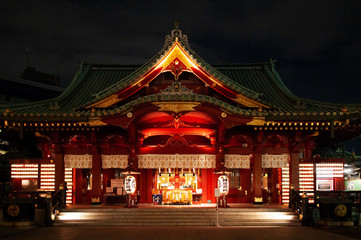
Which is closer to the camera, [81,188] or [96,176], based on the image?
[96,176]

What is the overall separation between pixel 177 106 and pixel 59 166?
24.7 feet

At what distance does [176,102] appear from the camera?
18.9 m

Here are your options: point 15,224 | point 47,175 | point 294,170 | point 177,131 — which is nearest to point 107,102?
point 177,131

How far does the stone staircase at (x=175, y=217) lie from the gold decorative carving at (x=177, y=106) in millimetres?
4917

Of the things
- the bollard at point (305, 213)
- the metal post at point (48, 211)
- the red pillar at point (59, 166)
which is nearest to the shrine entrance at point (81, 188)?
the red pillar at point (59, 166)

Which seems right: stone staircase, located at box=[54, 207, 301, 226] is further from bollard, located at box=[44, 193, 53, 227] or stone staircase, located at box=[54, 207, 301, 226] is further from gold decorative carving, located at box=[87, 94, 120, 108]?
gold decorative carving, located at box=[87, 94, 120, 108]

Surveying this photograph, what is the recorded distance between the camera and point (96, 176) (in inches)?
838

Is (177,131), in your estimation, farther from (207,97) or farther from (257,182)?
(257,182)

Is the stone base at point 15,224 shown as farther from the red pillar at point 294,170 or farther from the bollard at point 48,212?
the red pillar at point 294,170

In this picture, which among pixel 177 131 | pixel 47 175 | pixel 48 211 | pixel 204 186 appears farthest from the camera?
pixel 204 186

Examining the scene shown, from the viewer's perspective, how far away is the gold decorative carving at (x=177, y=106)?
1902 centimetres

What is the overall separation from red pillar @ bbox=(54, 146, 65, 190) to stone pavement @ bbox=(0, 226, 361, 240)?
4.00m

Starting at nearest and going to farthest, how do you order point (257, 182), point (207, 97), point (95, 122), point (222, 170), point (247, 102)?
1. point (207, 97)
2. point (95, 122)
3. point (222, 170)
4. point (257, 182)
5. point (247, 102)

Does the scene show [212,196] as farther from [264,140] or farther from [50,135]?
[50,135]
